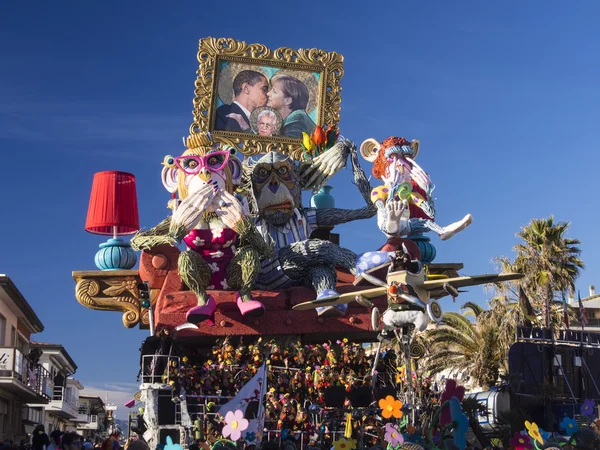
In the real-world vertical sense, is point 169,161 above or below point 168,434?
above

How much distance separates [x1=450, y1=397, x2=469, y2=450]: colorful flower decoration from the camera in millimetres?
12062

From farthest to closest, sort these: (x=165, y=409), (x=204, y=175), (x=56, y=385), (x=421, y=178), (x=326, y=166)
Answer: (x=56, y=385) → (x=326, y=166) → (x=421, y=178) → (x=204, y=175) → (x=165, y=409)

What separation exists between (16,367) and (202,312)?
12.8 m

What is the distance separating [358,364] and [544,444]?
19.1 ft

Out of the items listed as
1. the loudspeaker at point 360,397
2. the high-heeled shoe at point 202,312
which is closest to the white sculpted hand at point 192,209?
the high-heeled shoe at point 202,312

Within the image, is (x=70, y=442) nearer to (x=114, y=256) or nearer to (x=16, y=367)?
(x=114, y=256)

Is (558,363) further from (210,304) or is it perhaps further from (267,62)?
(267,62)

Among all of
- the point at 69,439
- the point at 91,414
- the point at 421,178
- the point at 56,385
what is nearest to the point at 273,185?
the point at 421,178

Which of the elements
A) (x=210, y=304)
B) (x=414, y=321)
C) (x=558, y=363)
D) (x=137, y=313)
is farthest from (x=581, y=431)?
(x=137, y=313)

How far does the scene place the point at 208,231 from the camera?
18250 mm

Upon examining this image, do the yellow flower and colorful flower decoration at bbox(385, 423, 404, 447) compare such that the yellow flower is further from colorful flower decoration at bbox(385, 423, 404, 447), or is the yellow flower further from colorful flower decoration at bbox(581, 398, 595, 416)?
colorful flower decoration at bbox(385, 423, 404, 447)

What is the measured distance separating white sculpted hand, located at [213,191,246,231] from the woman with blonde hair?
5393mm

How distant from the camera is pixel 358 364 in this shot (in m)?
18.2

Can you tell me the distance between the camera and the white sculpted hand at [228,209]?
703 inches
